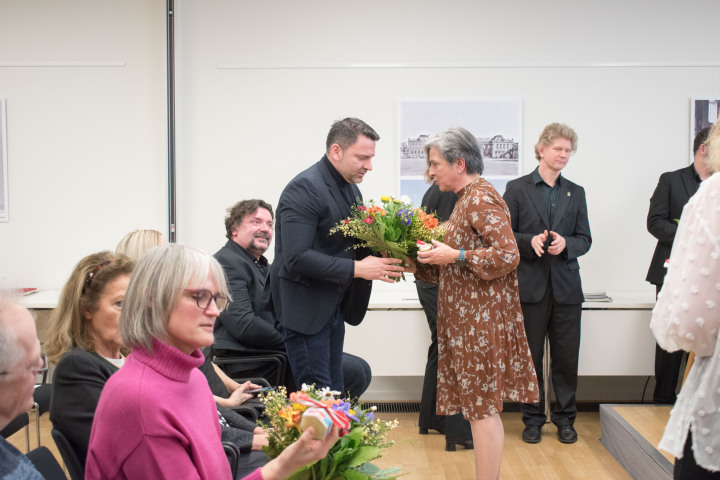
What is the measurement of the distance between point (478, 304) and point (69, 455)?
1.72 m

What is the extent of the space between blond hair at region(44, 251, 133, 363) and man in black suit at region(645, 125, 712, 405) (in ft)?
11.6

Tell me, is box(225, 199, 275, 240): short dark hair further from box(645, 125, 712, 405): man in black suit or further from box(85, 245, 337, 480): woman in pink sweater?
box(645, 125, 712, 405): man in black suit

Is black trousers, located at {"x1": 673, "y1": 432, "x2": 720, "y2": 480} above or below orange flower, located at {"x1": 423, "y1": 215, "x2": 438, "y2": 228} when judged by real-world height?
below

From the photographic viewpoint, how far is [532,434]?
4.14m

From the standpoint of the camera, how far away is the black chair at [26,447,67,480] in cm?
174

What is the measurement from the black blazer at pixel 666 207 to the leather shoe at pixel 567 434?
114cm

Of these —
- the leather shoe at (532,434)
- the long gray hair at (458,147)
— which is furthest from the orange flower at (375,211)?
the leather shoe at (532,434)

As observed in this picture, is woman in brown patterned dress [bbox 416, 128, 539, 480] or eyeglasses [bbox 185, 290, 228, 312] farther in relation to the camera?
woman in brown patterned dress [bbox 416, 128, 539, 480]

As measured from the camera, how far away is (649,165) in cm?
489

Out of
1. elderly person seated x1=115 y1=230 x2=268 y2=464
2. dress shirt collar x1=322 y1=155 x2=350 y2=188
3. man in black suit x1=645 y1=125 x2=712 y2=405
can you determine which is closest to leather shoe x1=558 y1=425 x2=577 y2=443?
man in black suit x1=645 y1=125 x2=712 y2=405

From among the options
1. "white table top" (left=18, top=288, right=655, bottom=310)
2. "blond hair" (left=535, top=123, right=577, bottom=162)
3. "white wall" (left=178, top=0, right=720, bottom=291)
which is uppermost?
"white wall" (left=178, top=0, right=720, bottom=291)

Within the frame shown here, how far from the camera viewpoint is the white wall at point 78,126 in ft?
16.3

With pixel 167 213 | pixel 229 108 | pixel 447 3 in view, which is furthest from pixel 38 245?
pixel 447 3

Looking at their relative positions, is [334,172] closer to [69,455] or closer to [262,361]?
[262,361]
